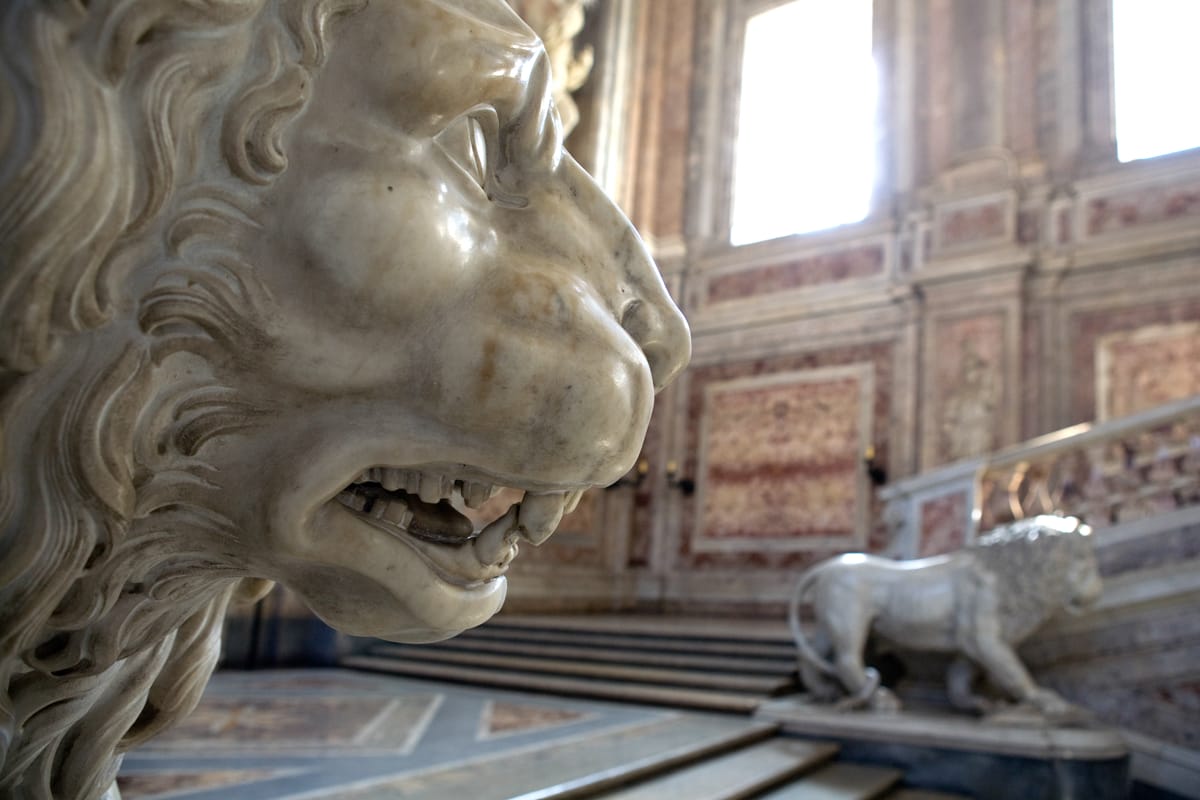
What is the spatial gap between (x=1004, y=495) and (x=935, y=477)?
0.54 metres

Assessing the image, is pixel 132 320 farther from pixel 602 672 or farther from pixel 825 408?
pixel 825 408

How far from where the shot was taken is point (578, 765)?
2.94 m

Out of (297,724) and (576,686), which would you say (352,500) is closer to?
(297,724)

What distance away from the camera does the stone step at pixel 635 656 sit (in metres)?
5.41

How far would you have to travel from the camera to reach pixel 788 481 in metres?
9.17

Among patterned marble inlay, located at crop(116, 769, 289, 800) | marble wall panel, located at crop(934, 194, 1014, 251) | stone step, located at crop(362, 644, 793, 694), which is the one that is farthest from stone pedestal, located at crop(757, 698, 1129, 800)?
marble wall panel, located at crop(934, 194, 1014, 251)

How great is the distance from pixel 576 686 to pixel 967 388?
514 cm

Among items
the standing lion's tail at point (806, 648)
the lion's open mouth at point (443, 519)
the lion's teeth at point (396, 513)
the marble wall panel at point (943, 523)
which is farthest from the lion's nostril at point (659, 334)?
the marble wall panel at point (943, 523)

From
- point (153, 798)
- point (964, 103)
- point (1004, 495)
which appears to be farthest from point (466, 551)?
point (964, 103)

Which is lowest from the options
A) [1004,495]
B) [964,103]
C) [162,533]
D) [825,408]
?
[162,533]

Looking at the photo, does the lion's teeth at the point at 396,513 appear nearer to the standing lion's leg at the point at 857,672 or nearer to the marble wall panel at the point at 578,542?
the standing lion's leg at the point at 857,672

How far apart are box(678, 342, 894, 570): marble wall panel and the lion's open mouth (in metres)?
8.28

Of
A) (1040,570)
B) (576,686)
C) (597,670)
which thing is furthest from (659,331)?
(597,670)

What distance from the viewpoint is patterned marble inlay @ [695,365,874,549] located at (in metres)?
8.84
